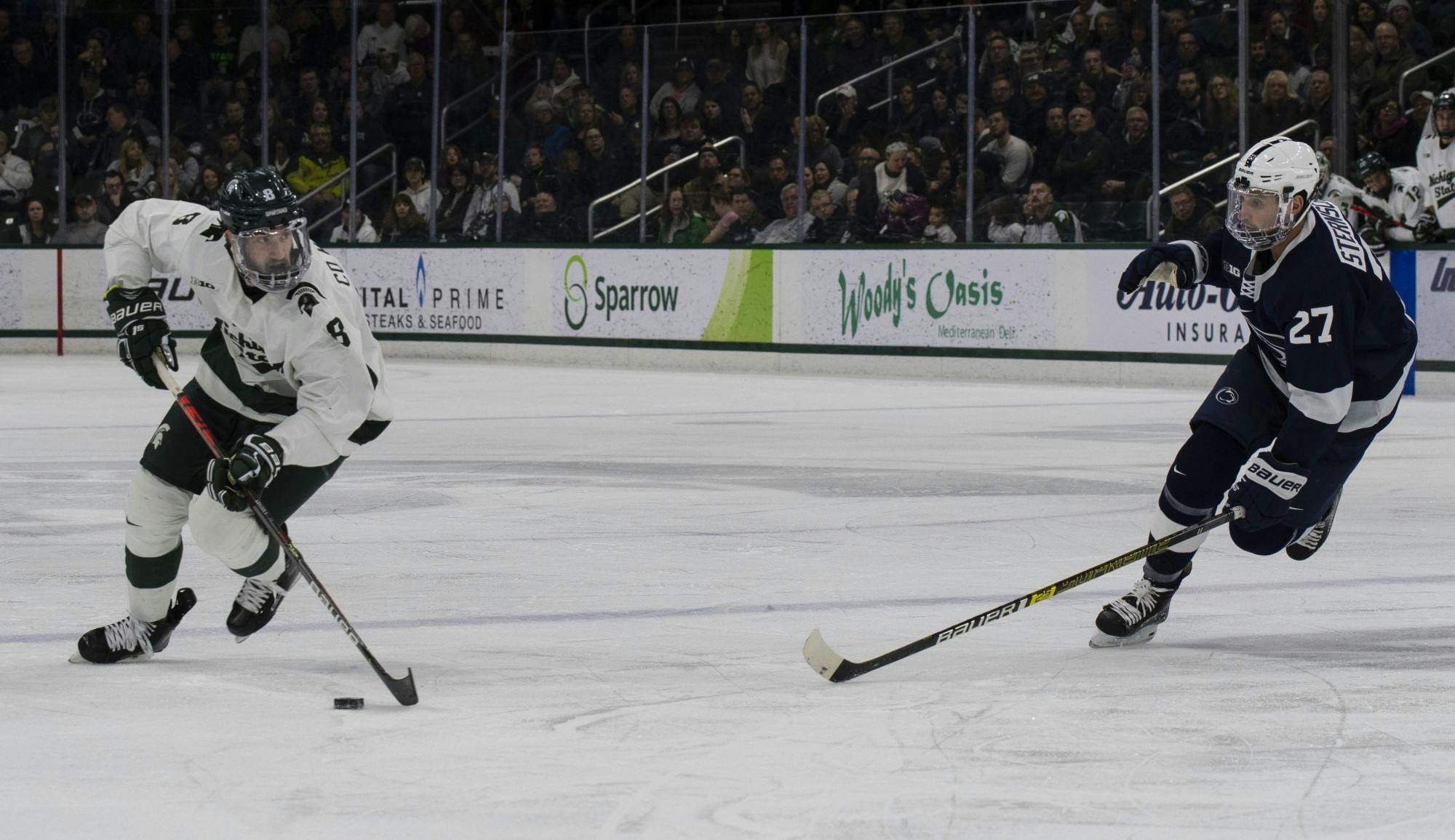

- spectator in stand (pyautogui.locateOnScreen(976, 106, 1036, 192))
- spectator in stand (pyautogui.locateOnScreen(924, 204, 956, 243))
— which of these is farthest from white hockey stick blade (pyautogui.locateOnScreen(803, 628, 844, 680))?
spectator in stand (pyautogui.locateOnScreen(924, 204, 956, 243))

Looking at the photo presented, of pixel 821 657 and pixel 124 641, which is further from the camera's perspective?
pixel 124 641

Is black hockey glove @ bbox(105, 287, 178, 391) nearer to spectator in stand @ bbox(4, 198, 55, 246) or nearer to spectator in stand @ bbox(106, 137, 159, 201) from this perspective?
spectator in stand @ bbox(106, 137, 159, 201)

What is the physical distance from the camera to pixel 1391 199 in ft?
43.6

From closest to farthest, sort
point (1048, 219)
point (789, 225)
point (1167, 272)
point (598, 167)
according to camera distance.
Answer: point (1167, 272)
point (1048, 219)
point (789, 225)
point (598, 167)

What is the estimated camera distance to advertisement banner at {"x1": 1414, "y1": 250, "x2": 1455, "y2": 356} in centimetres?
1301

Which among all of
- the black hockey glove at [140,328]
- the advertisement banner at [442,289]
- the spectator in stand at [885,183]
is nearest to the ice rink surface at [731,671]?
the black hockey glove at [140,328]

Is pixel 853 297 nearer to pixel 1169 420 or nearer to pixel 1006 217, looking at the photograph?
pixel 1006 217

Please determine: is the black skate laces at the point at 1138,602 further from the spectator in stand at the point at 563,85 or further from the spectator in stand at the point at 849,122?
the spectator in stand at the point at 563,85

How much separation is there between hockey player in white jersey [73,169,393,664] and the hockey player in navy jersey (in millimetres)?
1810

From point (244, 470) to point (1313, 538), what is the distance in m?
2.63

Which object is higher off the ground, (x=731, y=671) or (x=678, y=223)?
(x=678, y=223)

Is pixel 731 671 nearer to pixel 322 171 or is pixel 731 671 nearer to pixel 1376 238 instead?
pixel 1376 238

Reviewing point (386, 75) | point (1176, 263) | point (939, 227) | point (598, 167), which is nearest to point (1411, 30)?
point (939, 227)

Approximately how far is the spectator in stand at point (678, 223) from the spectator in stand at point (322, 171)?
3346mm
